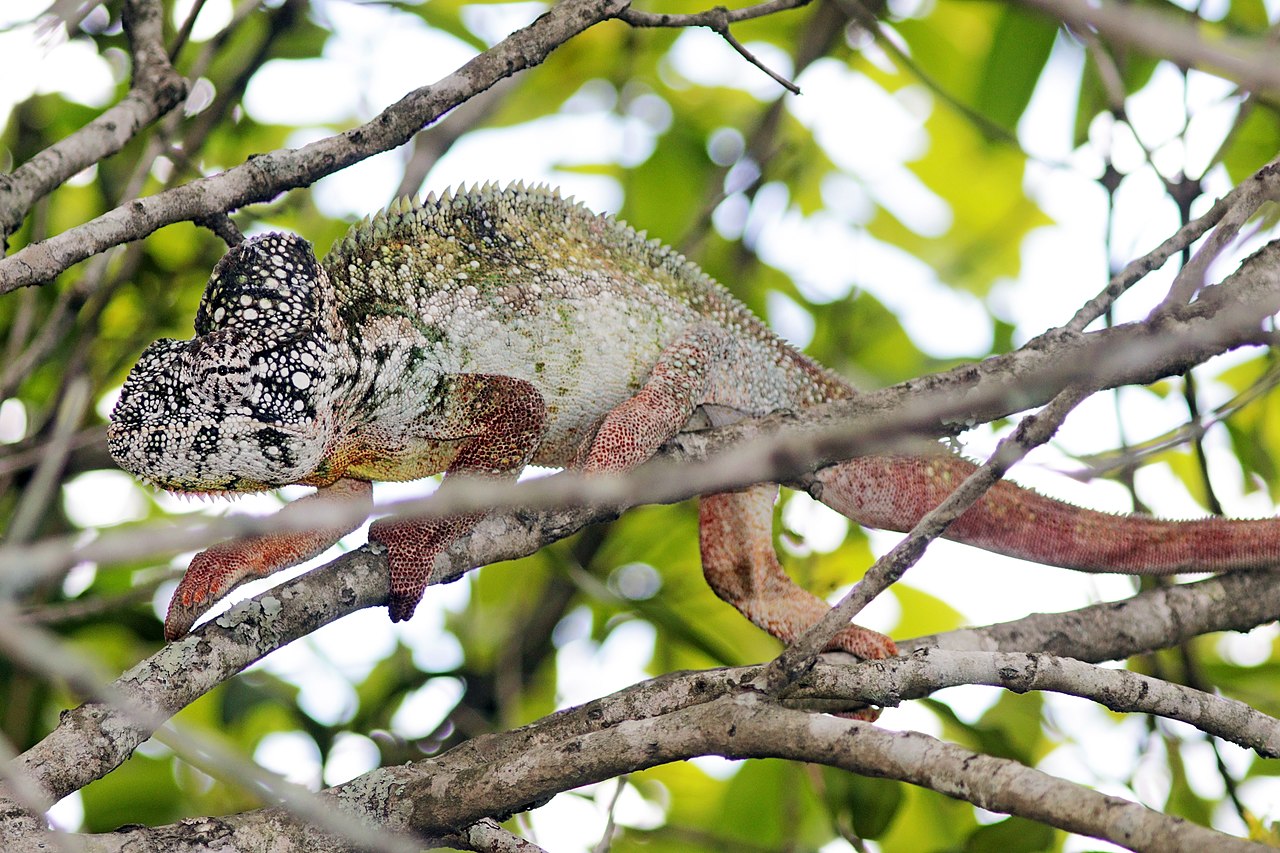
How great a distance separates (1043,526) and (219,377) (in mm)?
2035

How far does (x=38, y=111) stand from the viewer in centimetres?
397

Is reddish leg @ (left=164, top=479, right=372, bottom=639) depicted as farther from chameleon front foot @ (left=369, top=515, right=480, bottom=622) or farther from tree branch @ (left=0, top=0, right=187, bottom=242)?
tree branch @ (left=0, top=0, right=187, bottom=242)

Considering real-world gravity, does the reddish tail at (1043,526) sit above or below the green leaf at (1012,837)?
above

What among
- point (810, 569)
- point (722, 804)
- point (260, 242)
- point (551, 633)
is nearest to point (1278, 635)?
point (810, 569)

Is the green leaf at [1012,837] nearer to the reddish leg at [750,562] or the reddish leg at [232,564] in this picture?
the reddish leg at [750,562]

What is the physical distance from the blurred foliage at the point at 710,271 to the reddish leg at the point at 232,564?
444 millimetres

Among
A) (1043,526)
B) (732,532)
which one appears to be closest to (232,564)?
(732,532)

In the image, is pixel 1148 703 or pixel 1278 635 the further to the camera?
pixel 1278 635

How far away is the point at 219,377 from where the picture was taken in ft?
8.66

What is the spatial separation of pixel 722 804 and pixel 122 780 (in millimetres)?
1682

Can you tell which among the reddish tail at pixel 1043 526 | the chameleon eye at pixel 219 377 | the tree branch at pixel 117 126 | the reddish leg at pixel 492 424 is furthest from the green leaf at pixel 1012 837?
the tree branch at pixel 117 126

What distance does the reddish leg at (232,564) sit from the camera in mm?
2607

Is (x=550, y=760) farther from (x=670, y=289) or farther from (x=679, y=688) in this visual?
(x=670, y=289)

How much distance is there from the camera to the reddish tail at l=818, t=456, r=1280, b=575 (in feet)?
9.93
